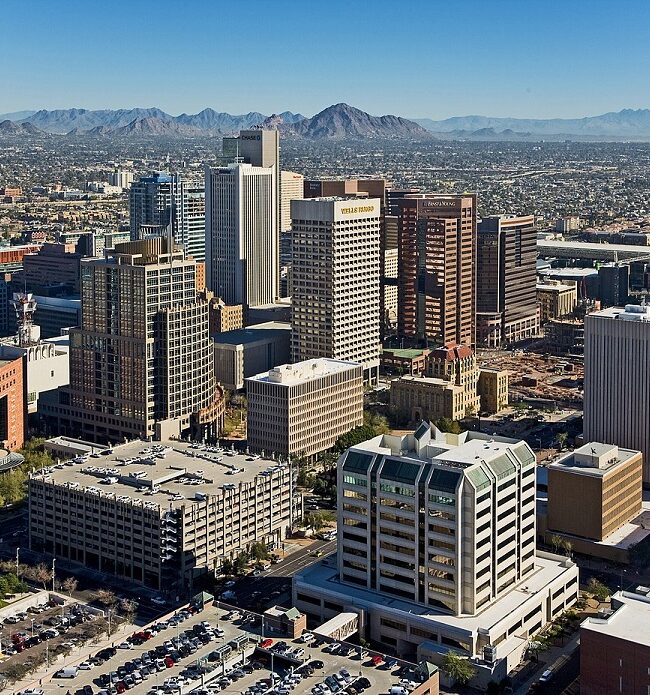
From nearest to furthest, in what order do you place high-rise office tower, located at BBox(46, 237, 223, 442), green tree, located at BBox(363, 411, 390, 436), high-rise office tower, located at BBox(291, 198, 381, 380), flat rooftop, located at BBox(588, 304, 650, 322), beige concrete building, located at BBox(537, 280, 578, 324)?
flat rooftop, located at BBox(588, 304, 650, 322) < high-rise office tower, located at BBox(46, 237, 223, 442) < green tree, located at BBox(363, 411, 390, 436) < high-rise office tower, located at BBox(291, 198, 381, 380) < beige concrete building, located at BBox(537, 280, 578, 324)

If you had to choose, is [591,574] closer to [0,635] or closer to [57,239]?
[0,635]

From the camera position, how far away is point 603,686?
48.3 metres

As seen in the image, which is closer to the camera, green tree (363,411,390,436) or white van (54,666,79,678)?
white van (54,666,79,678)

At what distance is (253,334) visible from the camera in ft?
367

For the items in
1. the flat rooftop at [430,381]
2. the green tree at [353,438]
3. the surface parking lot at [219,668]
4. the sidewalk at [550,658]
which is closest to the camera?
the surface parking lot at [219,668]

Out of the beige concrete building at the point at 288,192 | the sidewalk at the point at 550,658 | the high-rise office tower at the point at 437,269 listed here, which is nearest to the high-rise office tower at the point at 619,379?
the sidewalk at the point at 550,658

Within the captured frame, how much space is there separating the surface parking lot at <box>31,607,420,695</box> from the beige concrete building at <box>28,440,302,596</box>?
1067 centimetres

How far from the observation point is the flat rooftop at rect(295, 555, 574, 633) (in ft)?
178

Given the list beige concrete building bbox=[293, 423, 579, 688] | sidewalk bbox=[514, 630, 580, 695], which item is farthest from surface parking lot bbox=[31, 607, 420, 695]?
sidewalk bbox=[514, 630, 580, 695]

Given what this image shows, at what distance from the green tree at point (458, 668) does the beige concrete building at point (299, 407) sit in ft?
113

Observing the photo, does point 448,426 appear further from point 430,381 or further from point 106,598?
point 106,598

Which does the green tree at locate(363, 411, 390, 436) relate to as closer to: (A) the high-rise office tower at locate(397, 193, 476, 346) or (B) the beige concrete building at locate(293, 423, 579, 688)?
(A) the high-rise office tower at locate(397, 193, 476, 346)

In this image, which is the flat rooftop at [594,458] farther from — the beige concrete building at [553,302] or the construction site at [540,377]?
the beige concrete building at [553,302]

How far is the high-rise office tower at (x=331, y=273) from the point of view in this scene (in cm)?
10250
